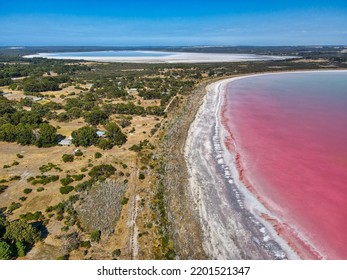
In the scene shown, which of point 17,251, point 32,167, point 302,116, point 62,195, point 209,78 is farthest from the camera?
point 209,78

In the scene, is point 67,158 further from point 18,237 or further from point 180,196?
point 180,196

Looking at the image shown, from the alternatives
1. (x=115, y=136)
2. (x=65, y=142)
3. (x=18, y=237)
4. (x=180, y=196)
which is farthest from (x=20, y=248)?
(x=65, y=142)

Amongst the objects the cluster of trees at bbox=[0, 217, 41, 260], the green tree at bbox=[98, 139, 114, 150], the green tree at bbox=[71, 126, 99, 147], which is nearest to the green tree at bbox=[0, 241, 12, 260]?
the cluster of trees at bbox=[0, 217, 41, 260]

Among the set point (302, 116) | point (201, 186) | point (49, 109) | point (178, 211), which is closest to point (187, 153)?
point (201, 186)

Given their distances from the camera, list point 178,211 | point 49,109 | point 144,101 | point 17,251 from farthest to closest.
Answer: point 144,101 < point 49,109 < point 178,211 < point 17,251

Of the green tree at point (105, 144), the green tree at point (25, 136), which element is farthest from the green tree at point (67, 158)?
the green tree at point (25, 136)

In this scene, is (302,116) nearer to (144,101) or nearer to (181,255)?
(144,101)

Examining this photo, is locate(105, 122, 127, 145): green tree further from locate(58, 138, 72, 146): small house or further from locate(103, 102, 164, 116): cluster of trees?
locate(103, 102, 164, 116): cluster of trees

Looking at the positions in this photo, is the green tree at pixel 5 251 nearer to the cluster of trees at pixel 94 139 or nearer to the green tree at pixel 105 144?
the green tree at pixel 105 144
